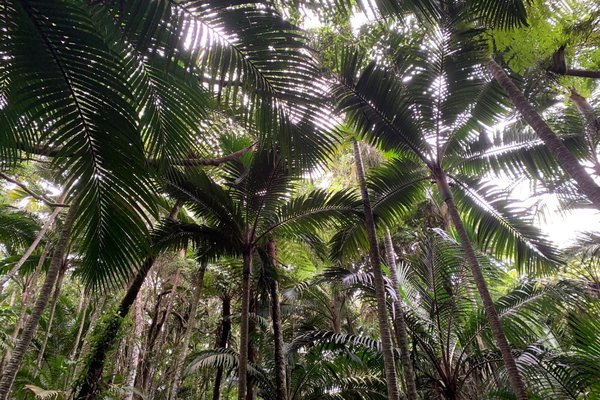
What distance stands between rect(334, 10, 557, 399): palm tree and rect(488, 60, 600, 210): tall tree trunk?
1.51 ft

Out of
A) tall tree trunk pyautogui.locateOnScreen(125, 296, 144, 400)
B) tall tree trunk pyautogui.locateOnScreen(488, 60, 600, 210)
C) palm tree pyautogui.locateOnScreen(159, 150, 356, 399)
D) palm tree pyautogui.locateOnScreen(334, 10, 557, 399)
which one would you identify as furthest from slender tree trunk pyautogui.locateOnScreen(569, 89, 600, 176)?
tall tree trunk pyautogui.locateOnScreen(125, 296, 144, 400)

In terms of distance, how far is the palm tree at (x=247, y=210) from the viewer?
16.6ft

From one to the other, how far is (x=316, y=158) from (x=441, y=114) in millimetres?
2357

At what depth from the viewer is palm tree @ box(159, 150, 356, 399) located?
199 inches

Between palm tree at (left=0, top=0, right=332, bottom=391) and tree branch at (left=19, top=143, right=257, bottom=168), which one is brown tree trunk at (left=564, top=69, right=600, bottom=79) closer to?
palm tree at (left=0, top=0, right=332, bottom=391)

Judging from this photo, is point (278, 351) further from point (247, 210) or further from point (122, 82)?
point (122, 82)

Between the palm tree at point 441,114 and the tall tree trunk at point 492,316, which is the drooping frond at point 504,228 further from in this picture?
the tall tree trunk at point 492,316

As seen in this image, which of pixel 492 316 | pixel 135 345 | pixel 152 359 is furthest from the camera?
pixel 152 359

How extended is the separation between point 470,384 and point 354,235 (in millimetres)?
5395

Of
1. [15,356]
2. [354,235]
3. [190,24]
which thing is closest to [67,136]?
[190,24]

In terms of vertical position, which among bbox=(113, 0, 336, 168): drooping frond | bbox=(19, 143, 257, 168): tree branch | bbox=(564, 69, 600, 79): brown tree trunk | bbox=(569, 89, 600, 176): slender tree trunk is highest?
bbox=(569, 89, 600, 176): slender tree trunk

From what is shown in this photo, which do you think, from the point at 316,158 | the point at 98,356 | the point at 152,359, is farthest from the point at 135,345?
the point at 316,158

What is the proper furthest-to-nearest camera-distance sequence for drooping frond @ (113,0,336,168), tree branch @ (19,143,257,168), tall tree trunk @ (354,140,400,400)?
tall tree trunk @ (354,140,400,400), tree branch @ (19,143,257,168), drooping frond @ (113,0,336,168)

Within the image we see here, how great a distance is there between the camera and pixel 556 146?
328 centimetres
